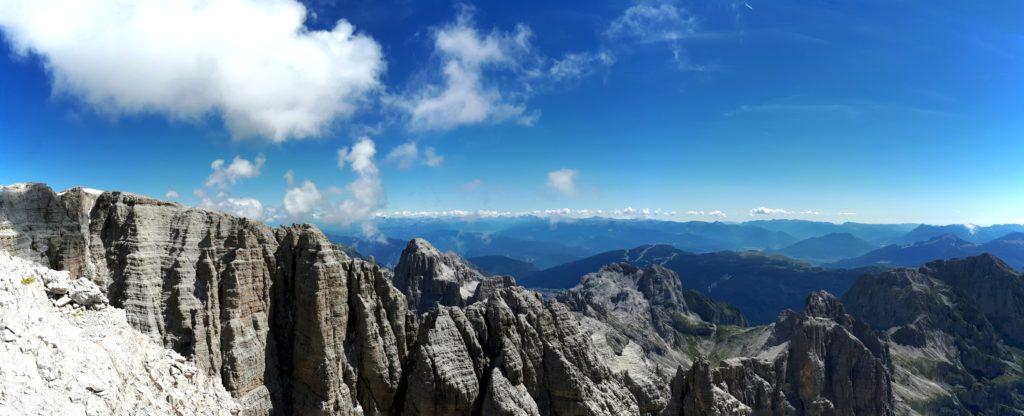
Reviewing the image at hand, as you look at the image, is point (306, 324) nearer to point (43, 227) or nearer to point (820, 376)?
point (43, 227)

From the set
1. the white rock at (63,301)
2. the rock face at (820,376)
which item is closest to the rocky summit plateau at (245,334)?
the white rock at (63,301)

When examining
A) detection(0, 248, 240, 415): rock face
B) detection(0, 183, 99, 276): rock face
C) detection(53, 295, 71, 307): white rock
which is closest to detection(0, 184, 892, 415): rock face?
detection(0, 183, 99, 276): rock face

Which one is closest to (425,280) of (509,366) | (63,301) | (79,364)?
(509,366)

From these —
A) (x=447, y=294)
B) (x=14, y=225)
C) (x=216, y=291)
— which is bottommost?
(x=447, y=294)

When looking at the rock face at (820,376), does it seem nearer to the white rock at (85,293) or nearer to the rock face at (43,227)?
the white rock at (85,293)

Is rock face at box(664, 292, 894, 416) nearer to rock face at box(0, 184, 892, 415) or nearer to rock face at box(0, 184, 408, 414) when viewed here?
rock face at box(0, 184, 892, 415)

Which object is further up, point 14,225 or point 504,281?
point 14,225

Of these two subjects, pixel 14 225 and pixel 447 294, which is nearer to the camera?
pixel 14 225

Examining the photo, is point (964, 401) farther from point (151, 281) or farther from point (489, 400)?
point (151, 281)

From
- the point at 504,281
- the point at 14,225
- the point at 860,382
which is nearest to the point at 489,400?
the point at 14,225
